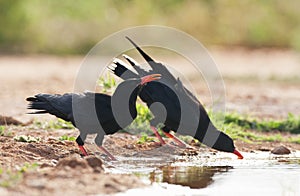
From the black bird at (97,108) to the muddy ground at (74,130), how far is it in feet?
1.11

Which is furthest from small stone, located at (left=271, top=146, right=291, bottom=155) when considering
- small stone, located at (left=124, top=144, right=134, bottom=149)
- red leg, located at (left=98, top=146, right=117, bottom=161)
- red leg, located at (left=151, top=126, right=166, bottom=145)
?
red leg, located at (left=98, top=146, right=117, bottom=161)

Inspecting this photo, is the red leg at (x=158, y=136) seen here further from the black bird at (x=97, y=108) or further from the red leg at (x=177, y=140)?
the black bird at (x=97, y=108)

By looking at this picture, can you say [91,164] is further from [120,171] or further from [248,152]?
[248,152]

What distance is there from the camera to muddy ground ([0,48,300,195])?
6625mm

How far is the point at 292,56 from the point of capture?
23875 mm

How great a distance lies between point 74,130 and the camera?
10352 millimetres

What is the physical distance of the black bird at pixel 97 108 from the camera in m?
8.47

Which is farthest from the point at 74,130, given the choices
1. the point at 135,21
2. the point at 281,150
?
the point at 135,21

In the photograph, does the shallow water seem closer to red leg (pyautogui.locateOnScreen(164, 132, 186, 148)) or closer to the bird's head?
the bird's head

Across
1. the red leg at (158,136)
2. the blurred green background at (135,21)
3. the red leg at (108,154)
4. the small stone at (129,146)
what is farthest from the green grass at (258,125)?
the blurred green background at (135,21)

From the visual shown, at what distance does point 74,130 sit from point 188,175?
295 centimetres

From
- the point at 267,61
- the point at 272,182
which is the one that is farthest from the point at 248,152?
the point at 267,61

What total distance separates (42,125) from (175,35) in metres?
12.7

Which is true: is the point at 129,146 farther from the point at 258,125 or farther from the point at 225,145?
the point at 258,125
